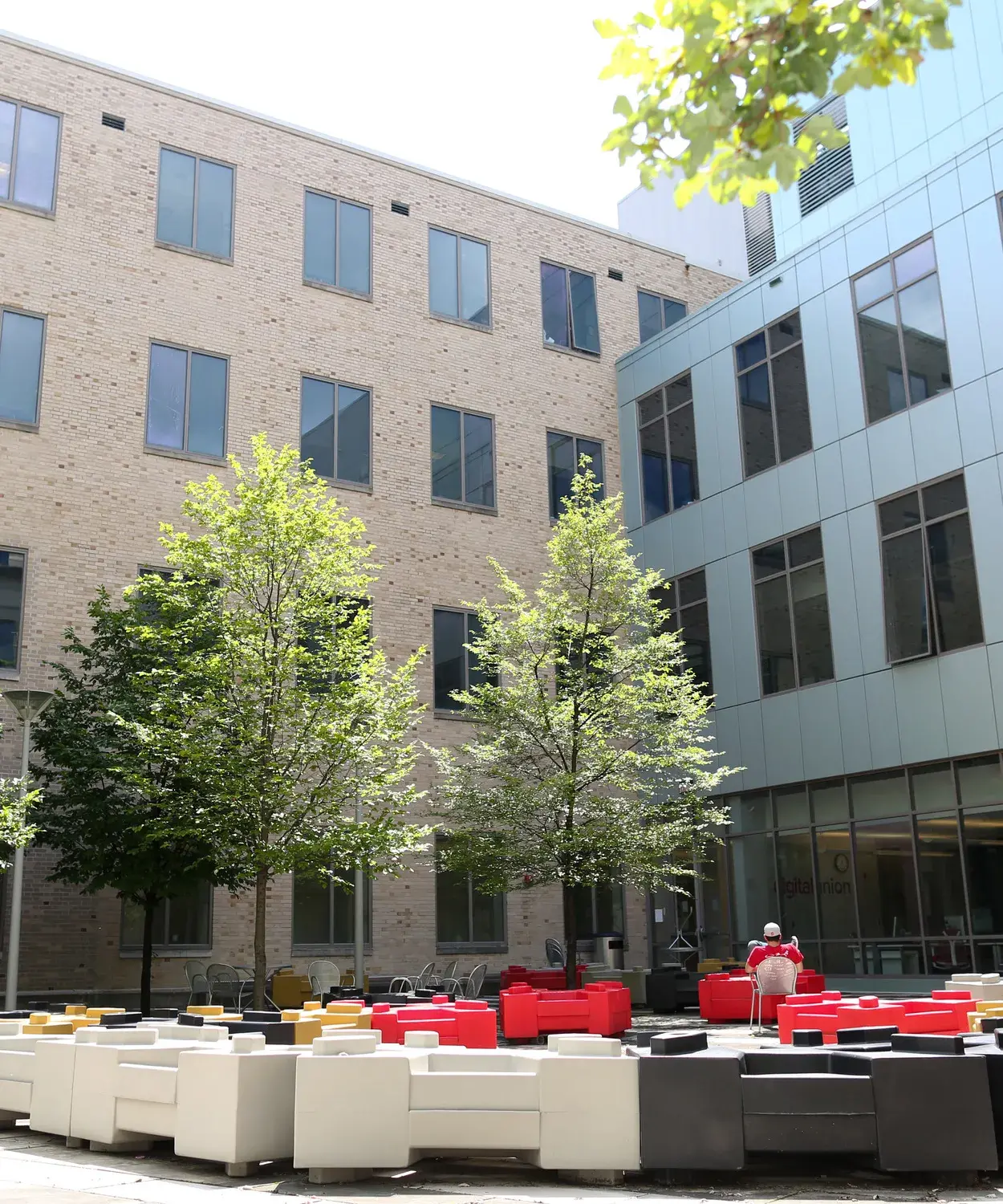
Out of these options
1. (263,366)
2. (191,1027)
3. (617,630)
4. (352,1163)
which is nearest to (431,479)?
(263,366)

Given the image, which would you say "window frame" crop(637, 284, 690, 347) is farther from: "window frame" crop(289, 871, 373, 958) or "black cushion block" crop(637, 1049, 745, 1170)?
"black cushion block" crop(637, 1049, 745, 1170)

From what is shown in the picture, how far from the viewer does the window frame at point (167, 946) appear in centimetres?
2023

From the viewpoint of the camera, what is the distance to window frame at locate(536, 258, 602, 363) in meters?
28.3

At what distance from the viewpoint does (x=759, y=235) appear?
1435 inches

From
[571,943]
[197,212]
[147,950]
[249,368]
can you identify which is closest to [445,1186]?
[147,950]

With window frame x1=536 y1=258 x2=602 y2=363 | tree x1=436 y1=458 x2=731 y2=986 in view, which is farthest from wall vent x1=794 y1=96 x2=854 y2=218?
tree x1=436 y1=458 x2=731 y2=986

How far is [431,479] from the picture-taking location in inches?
1015

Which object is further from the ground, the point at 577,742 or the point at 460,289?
the point at 460,289

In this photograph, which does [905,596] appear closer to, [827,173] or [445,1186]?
[827,173]

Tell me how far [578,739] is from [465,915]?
6104 mm

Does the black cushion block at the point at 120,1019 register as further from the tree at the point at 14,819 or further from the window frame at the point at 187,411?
the window frame at the point at 187,411

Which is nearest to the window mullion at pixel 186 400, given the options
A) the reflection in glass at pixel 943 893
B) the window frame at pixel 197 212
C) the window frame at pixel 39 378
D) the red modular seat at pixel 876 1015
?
the window frame at pixel 197 212

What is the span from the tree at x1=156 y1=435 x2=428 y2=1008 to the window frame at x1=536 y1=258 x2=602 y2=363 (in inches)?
446

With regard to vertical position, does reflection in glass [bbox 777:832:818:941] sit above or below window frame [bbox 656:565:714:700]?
below
